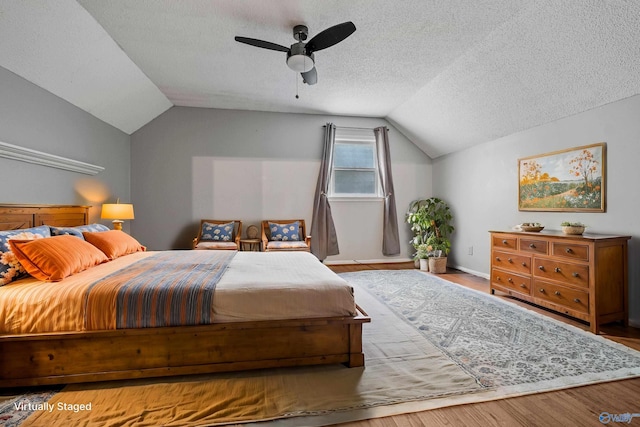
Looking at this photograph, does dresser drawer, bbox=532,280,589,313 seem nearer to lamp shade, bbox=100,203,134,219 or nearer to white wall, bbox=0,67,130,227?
lamp shade, bbox=100,203,134,219

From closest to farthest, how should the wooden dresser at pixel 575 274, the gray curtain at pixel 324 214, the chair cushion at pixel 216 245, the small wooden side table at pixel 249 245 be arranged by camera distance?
the wooden dresser at pixel 575 274
the chair cushion at pixel 216 245
the small wooden side table at pixel 249 245
the gray curtain at pixel 324 214

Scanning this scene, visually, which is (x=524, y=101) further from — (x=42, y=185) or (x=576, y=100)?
(x=42, y=185)

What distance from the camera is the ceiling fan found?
2.46 metres

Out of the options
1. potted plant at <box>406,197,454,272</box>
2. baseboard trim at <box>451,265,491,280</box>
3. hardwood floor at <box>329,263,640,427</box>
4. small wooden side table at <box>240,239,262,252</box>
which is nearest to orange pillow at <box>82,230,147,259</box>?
small wooden side table at <box>240,239,262,252</box>

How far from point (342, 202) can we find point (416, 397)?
4.09 meters

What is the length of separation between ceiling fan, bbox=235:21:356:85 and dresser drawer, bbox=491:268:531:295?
306cm

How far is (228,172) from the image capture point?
519 cm

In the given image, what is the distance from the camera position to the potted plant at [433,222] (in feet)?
16.9

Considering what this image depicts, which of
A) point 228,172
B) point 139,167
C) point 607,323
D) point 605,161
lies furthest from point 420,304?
point 139,167

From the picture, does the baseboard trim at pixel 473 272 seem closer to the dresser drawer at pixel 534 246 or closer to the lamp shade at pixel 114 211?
the dresser drawer at pixel 534 246

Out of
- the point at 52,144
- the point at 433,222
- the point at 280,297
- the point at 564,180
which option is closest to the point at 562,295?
the point at 564,180

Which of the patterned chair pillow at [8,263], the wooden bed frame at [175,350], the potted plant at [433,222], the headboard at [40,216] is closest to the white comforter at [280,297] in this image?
the wooden bed frame at [175,350]

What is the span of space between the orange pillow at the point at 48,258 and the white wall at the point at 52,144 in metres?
0.98

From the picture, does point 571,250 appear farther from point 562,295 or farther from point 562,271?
point 562,295
